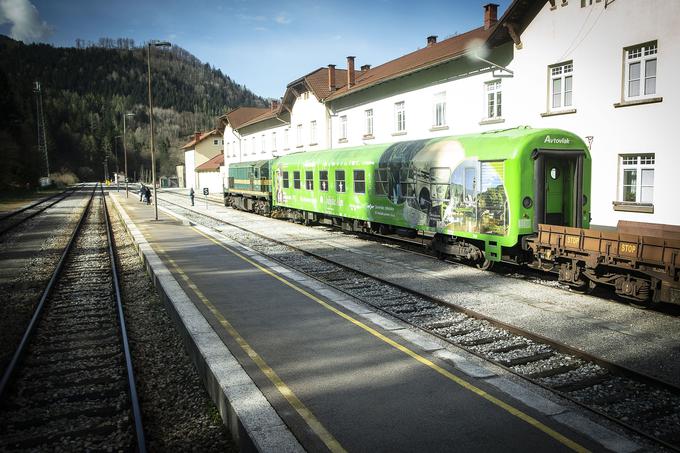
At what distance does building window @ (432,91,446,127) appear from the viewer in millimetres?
22547

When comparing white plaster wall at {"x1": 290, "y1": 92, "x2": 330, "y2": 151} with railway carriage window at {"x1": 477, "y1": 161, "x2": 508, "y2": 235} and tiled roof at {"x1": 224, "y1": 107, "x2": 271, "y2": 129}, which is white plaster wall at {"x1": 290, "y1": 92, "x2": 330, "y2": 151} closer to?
tiled roof at {"x1": 224, "y1": 107, "x2": 271, "y2": 129}

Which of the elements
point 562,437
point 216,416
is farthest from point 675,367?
point 216,416

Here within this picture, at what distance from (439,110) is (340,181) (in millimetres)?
6196

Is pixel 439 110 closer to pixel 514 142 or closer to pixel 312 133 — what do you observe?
pixel 514 142

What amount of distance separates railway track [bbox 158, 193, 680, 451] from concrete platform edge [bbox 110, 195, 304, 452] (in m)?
3.05

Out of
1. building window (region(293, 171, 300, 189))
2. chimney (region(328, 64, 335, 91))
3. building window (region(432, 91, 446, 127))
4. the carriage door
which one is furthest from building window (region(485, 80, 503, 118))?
chimney (region(328, 64, 335, 91))

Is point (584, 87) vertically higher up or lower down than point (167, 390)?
higher up

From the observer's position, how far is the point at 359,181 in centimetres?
1881

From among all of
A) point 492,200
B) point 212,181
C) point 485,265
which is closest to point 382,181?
point 485,265

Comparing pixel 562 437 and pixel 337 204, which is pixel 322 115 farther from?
pixel 562 437

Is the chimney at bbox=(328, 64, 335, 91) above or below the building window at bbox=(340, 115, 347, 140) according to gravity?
above

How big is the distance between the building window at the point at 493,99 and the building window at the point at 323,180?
708cm

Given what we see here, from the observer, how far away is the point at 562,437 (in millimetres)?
4633

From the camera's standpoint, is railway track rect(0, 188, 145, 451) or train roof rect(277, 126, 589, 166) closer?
railway track rect(0, 188, 145, 451)
